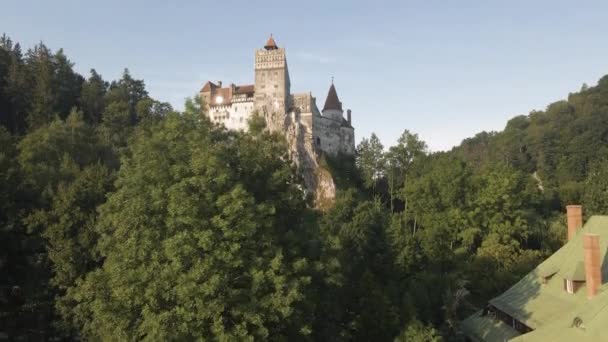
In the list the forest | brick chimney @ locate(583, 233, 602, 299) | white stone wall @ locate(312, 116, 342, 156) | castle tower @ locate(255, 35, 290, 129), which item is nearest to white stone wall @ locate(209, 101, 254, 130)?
castle tower @ locate(255, 35, 290, 129)

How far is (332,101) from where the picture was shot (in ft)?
294

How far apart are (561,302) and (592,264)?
299 centimetres

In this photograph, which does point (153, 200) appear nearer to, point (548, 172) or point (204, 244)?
point (204, 244)

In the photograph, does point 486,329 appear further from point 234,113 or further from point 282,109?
point 234,113

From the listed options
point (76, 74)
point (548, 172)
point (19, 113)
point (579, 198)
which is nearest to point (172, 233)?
point (19, 113)

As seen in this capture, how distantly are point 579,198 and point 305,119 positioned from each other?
38.7m

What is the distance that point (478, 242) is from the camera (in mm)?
50156

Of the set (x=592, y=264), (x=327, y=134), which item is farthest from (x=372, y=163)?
(x=592, y=264)

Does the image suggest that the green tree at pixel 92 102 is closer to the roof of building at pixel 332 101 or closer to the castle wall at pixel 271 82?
the castle wall at pixel 271 82

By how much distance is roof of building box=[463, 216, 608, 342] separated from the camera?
19.7 meters

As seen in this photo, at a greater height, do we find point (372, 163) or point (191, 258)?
point (372, 163)

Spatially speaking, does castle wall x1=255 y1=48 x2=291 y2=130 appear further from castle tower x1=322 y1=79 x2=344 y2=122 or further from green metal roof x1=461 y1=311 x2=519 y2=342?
green metal roof x1=461 y1=311 x2=519 y2=342

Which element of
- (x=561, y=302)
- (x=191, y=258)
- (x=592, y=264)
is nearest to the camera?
(x=191, y=258)

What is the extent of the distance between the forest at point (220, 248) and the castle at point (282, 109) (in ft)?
106
